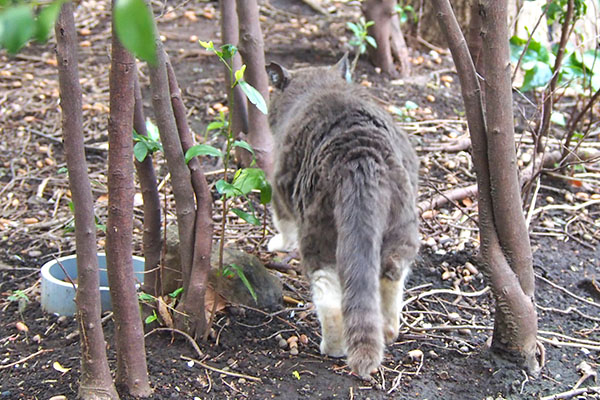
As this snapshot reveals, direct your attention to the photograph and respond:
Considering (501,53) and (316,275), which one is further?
(316,275)

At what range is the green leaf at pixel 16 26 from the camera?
2.59 ft

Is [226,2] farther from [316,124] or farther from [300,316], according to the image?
[300,316]

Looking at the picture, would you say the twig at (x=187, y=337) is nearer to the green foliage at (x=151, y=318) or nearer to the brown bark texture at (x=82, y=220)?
the green foliage at (x=151, y=318)

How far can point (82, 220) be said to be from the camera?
2506mm

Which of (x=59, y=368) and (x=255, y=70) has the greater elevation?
(x=255, y=70)

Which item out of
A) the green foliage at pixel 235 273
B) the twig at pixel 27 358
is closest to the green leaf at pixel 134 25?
the green foliage at pixel 235 273

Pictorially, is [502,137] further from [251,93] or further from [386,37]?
[386,37]

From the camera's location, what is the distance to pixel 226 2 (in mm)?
4879

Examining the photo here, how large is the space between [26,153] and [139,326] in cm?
355

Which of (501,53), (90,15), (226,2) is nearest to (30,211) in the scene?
(226,2)

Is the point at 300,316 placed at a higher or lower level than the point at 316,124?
lower

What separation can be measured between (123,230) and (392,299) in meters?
1.47

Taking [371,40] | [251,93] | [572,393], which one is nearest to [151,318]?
[251,93]

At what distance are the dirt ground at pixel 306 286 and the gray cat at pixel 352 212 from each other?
29 cm
